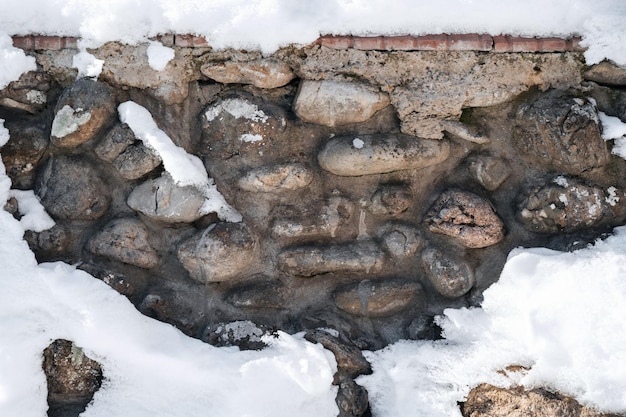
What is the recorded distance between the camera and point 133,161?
2.27 m

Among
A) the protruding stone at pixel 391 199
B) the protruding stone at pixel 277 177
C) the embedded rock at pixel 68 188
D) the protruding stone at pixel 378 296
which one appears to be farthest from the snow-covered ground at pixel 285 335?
the protruding stone at pixel 391 199

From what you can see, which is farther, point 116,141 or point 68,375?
point 116,141

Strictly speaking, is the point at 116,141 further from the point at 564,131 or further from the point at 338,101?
the point at 564,131

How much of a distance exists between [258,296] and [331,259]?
1.07 ft

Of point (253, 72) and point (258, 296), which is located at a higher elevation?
point (253, 72)

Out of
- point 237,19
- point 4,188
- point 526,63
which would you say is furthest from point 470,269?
point 4,188

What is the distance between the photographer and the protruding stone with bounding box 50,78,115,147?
7.34ft

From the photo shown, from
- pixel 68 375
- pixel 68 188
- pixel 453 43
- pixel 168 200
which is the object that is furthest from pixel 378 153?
pixel 68 375

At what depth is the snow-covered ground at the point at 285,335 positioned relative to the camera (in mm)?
2092

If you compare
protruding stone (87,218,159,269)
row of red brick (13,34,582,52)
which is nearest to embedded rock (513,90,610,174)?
row of red brick (13,34,582,52)

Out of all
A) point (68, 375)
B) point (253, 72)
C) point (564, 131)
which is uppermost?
point (253, 72)

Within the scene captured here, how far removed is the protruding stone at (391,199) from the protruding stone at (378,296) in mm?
287

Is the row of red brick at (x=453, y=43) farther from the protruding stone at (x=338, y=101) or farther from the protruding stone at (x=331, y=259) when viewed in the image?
the protruding stone at (x=331, y=259)

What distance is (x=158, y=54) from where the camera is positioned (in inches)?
86.9
